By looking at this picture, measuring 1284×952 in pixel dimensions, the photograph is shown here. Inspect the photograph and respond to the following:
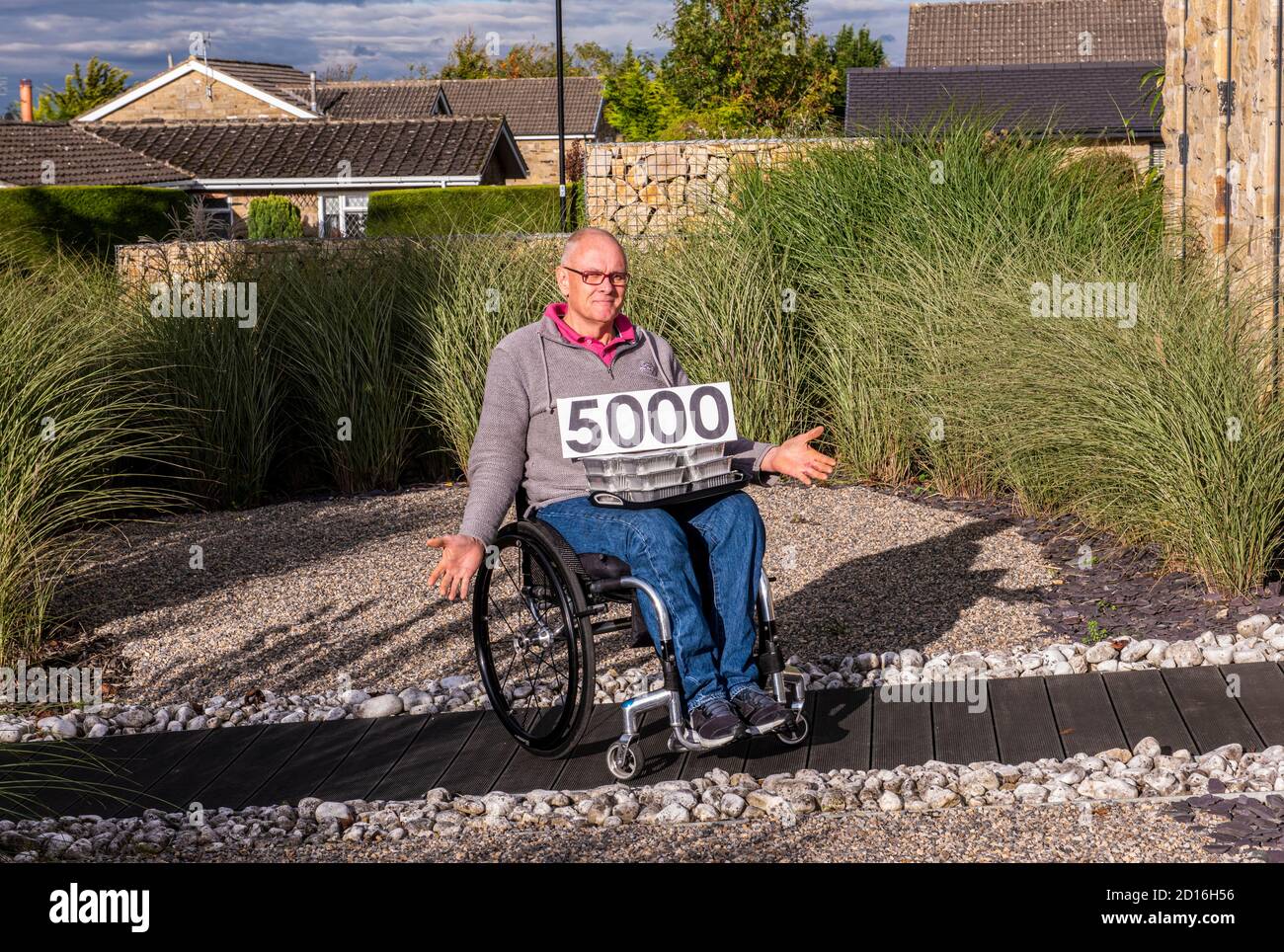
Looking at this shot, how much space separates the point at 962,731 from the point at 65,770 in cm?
254

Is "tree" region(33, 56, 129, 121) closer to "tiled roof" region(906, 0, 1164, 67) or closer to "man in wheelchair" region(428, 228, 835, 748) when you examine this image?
"tiled roof" region(906, 0, 1164, 67)

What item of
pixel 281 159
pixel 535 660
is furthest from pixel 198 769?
pixel 281 159

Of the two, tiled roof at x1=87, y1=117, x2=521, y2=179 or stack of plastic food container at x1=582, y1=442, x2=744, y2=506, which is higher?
tiled roof at x1=87, y1=117, x2=521, y2=179

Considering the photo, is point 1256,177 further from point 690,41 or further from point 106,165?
point 106,165

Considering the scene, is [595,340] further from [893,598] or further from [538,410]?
[893,598]

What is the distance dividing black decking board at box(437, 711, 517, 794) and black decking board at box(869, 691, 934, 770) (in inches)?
40.1

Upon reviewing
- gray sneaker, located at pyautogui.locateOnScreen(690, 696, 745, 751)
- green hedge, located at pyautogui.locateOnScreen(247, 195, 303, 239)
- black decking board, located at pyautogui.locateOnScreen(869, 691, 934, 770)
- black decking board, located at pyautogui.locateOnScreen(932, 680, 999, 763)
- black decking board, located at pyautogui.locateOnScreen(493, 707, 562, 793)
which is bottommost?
black decking board, located at pyautogui.locateOnScreen(493, 707, 562, 793)

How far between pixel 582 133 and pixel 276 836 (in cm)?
4753

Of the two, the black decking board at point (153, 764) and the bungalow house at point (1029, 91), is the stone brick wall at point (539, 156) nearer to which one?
the bungalow house at point (1029, 91)

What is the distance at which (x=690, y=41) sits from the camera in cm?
3105

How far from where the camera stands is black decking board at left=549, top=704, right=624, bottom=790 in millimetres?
3605

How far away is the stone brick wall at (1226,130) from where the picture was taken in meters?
6.80

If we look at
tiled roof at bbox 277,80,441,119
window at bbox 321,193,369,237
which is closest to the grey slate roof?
tiled roof at bbox 277,80,441,119

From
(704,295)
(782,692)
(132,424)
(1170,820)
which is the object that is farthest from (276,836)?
(704,295)
